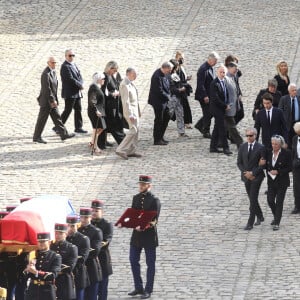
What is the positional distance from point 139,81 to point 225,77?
4897 mm

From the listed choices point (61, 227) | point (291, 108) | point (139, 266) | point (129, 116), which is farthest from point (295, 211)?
point (61, 227)

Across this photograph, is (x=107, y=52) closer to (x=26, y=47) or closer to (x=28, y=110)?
(x=26, y=47)

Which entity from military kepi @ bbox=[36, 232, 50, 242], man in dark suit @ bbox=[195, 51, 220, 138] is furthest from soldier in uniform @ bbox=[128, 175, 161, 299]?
man in dark suit @ bbox=[195, 51, 220, 138]

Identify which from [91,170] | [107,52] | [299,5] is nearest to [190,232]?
[91,170]

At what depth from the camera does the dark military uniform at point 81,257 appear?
740 inches

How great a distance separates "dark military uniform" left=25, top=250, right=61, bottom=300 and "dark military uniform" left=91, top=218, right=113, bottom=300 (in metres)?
1.44

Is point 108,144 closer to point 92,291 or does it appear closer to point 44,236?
point 92,291

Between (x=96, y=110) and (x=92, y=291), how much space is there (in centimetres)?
793

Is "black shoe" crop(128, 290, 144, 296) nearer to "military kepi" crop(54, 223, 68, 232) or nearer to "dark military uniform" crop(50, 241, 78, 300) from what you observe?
"dark military uniform" crop(50, 241, 78, 300)

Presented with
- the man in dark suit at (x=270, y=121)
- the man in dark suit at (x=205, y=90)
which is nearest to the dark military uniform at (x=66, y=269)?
the man in dark suit at (x=270, y=121)

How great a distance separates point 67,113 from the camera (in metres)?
28.3

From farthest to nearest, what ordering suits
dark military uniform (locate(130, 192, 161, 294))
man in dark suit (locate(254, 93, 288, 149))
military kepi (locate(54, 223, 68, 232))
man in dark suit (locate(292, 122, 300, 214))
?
man in dark suit (locate(254, 93, 288, 149)) < man in dark suit (locate(292, 122, 300, 214)) < dark military uniform (locate(130, 192, 161, 294)) < military kepi (locate(54, 223, 68, 232))

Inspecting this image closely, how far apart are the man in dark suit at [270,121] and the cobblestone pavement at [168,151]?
1.00 metres

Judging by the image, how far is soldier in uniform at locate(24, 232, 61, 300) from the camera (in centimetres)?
1808
